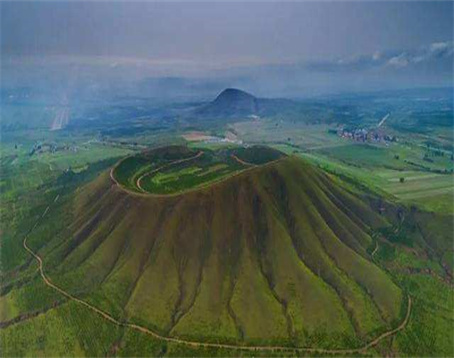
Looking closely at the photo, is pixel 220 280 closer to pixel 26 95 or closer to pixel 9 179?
pixel 9 179

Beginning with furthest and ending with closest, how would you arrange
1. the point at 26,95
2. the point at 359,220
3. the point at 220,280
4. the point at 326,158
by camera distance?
the point at 26,95, the point at 326,158, the point at 359,220, the point at 220,280

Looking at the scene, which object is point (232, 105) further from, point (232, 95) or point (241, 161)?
point (241, 161)

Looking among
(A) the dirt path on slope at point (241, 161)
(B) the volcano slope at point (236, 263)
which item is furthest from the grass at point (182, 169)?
(B) the volcano slope at point (236, 263)

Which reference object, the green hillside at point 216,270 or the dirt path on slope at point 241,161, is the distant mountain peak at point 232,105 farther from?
the green hillside at point 216,270

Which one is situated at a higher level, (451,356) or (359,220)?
(359,220)

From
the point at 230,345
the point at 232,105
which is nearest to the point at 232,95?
the point at 232,105

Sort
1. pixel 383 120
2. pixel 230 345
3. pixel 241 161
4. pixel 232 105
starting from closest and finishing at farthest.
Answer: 1. pixel 230 345
2. pixel 241 161
3. pixel 383 120
4. pixel 232 105

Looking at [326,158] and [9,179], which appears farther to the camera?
[326,158]

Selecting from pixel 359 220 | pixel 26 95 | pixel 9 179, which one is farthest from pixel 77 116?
pixel 359 220
